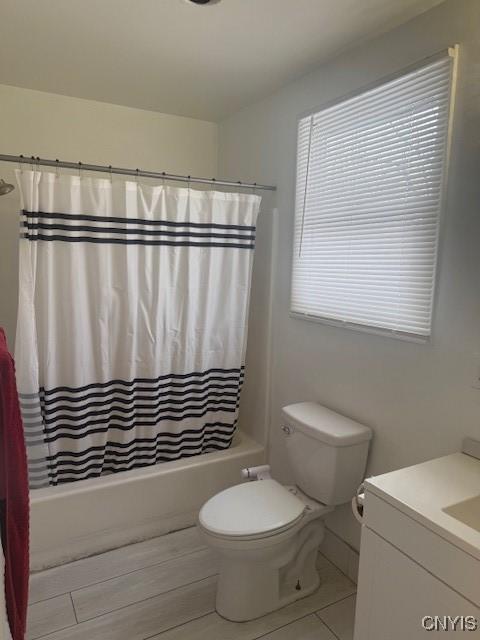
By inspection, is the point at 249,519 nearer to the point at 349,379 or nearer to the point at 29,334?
the point at 349,379

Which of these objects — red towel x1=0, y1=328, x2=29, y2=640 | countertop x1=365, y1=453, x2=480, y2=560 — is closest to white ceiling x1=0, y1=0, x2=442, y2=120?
red towel x1=0, y1=328, x2=29, y2=640

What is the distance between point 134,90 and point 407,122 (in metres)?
1.53

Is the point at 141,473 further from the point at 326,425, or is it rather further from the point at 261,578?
the point at 326,425

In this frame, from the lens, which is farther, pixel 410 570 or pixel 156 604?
pixel 156 604

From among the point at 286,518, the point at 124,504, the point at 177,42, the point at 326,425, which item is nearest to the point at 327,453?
the point at 326,425

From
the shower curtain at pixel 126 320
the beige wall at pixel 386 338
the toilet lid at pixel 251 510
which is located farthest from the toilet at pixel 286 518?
the shower curtain at pixel 126 320

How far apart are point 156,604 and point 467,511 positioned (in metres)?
1.36

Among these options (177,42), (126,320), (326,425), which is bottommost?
(326,425)

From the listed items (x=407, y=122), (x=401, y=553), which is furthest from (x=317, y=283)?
(x=401, y=553)

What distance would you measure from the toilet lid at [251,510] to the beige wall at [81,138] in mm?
1563

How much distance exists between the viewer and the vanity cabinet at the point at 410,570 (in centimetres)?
100

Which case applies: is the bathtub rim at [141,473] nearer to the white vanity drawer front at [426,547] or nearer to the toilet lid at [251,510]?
the toilet lid at [251,510]

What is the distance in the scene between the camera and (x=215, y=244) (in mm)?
2266

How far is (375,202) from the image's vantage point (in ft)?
5.78
